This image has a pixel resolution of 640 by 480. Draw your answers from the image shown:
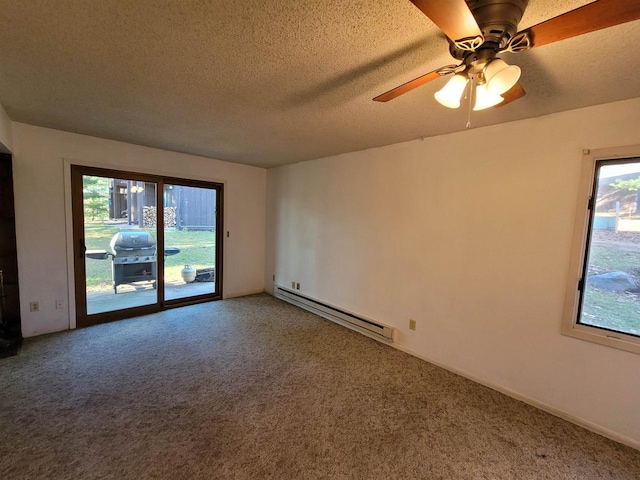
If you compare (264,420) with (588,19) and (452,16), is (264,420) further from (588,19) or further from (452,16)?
(588,19)

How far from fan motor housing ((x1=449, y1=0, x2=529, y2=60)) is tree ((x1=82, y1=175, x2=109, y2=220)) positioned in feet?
13.7

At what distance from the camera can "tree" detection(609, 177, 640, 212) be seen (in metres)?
1.84

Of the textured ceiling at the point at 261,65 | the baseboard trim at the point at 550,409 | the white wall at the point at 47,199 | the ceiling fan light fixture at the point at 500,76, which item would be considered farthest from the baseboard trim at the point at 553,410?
the white wall at the point at 47,199

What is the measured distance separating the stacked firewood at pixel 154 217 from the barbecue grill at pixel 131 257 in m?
0.15

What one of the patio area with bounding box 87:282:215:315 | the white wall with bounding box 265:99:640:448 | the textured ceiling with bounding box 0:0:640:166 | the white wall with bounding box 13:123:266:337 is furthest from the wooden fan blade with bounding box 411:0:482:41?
the patio area with bounding box 87:282:215:315

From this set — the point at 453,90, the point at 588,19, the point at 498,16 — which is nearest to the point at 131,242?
the point at 453,90

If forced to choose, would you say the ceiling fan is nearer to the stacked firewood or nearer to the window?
the window

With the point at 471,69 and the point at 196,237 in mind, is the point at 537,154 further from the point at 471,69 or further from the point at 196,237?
the point at 196,237

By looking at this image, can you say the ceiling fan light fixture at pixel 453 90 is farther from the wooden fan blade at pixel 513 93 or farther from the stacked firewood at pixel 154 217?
the stacked firewood at pixel 154 217

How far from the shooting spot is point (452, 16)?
35.8 inches

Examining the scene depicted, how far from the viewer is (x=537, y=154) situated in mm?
2178

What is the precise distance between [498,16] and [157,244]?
428cm

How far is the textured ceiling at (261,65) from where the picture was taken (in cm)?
122

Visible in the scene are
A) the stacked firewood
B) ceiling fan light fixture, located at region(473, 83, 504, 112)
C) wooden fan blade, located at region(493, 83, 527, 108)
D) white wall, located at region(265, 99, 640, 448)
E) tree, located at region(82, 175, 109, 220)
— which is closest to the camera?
ceiling fan light fixture, located at region(473, 83, 504, 112)
